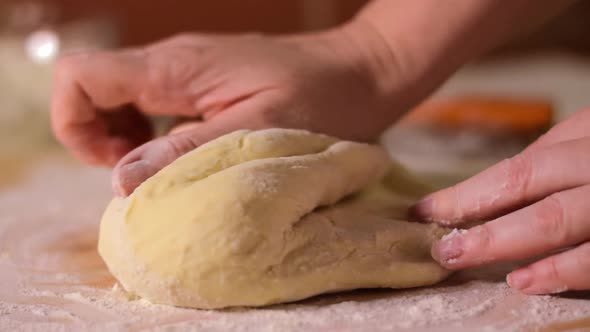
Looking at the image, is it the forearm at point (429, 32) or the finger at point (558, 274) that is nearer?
the finger at point (558, 274)

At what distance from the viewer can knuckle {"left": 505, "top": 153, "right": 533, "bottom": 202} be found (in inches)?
22.4

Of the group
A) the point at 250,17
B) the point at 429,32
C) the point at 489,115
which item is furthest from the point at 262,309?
the point at 250,17

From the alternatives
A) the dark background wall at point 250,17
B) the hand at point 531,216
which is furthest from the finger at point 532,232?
the dark background wall at point 250,17

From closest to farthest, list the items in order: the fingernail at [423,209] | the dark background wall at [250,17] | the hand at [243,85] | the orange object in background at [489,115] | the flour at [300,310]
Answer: the flour at [300,310] → the fingernail at [423,209] → the hand at [243,85] → the orange object in background at [489,115] → the dark background wall at [250,17]

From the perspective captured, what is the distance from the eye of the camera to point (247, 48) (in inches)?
29.8

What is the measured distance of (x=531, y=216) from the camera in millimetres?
535

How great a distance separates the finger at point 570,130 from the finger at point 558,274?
12 cm

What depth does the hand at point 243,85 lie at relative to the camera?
72cm

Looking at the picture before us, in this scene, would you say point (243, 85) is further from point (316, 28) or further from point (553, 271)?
point (316, 28)

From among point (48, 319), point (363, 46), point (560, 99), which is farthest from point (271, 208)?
point (560, 99)

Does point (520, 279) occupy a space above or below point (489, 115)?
above

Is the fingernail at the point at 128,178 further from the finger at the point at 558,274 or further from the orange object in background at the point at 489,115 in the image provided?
the orange object in background at the point at 489,115

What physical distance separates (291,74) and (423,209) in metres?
0.21

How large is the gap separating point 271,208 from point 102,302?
17 centimetres
